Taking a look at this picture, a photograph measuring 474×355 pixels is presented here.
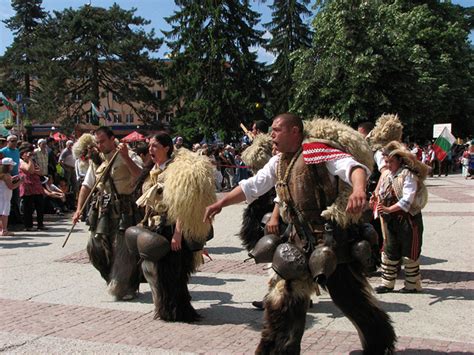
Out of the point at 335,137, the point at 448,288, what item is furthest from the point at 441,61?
the point at 335,137

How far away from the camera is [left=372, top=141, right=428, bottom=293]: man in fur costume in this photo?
20.0ft

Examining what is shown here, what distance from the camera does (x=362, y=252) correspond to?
388 centimetres

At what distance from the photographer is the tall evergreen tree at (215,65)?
3553 centimetres

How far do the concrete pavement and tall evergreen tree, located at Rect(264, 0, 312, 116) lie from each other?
107ft

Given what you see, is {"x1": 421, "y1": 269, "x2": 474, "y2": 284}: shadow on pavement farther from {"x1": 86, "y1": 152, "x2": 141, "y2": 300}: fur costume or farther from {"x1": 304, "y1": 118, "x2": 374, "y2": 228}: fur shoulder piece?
{"x1": 86, "y1": 152, "x2": 141, "y2": 300}: fur costume

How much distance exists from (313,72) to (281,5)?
45.5ft

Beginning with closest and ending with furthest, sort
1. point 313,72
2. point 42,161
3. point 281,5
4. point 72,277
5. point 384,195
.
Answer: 1. point 384,195
2. point 72,277
3. point 42,161
4. point 313,72
5. point 281,5

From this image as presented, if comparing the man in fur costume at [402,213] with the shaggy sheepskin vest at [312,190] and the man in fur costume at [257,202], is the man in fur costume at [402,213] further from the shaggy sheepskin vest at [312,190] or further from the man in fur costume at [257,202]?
the shaggy sheepskin vest at [312,190]

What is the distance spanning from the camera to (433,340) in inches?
184

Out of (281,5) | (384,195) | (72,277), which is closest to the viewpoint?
(384,195)

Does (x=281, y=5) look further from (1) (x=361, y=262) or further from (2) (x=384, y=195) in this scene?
(1) (x=361, y=262)

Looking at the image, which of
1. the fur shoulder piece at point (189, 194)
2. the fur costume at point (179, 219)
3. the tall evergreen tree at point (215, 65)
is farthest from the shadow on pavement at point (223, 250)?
the tall evergreen tree at point (215, 65)

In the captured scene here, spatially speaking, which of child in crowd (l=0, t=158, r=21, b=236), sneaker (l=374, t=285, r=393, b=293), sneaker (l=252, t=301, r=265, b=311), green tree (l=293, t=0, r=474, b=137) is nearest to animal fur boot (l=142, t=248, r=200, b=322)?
sneaker (l=252, t=301, r=265, b=311)

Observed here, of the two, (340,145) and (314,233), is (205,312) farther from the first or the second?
(340,145)
